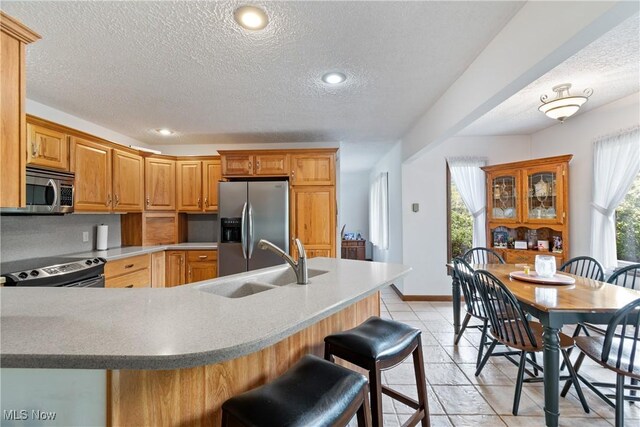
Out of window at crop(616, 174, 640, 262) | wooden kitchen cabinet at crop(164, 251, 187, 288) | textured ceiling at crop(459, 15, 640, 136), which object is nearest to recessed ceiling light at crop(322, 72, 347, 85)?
textured ceiling at crop(459, 15, 640, 136)

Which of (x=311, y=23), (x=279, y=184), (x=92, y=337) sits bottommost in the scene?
(x=92, y=337)

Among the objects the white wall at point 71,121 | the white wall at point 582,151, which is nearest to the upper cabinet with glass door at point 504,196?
the white wall at point 582,151

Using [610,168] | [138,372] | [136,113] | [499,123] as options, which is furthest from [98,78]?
[610,168]

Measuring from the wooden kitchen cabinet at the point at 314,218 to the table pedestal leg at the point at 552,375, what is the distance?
2406 millimetres

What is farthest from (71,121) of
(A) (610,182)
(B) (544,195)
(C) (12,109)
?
(A) (610,182)

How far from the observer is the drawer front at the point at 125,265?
115 inches

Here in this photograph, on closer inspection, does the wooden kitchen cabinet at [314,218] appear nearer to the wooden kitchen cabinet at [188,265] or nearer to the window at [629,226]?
the wooden kitchen cabinet at [188,265]

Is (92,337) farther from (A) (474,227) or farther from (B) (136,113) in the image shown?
(A) (474,227)

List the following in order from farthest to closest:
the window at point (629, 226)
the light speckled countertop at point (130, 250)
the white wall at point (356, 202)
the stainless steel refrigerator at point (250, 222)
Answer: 1. the white wall at point (356, 202)
2. the stainless steel refrigerator at point (250, 222)
3. the light speckled countertop at point (130, 250)
4. the window at point (629, 226)

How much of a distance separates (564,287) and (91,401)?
2867 mm

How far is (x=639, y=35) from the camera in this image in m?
1.85

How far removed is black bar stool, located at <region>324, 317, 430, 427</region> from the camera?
128 centimetres

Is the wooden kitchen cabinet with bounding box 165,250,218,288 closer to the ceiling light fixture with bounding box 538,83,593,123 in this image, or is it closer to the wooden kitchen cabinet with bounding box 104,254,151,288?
the wooden kitchen cabinet with bounding box 104,254,151,288

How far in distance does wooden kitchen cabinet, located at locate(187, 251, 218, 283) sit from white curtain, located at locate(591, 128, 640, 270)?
451 centimetres
